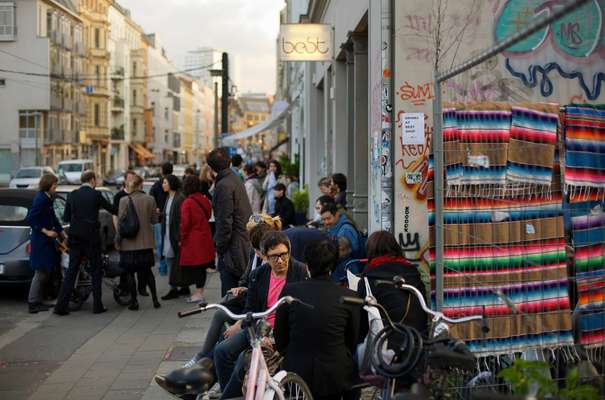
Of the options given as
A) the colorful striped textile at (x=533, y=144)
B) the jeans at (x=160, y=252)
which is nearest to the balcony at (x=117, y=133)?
the jeans at (x=160, y=252)

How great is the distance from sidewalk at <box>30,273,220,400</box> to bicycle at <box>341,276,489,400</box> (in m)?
3.35

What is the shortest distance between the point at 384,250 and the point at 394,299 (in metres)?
0.48

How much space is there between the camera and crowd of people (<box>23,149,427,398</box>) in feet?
17.4

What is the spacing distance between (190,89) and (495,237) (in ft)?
505

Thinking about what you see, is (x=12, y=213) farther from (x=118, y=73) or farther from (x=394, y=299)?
(x=118, y=73)

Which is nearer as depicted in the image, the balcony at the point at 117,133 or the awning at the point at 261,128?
the awning at the point at 261,128

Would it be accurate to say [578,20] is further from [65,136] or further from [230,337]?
[65,136]

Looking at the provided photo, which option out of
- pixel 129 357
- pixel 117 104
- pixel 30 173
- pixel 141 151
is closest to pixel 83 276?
pixel 129 357

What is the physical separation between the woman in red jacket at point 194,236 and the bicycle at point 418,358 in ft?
24.4

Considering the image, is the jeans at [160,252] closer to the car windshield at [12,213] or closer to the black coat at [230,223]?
the car windshield at [12,213]

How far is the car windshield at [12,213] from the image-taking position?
13.1 metres

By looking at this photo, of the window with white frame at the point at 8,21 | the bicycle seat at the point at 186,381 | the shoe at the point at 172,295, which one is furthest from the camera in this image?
the window with white frame at the point at 8,21

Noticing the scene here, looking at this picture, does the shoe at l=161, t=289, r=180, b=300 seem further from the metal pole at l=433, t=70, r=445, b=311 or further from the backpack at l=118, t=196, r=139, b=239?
the metal pole at l=433, t=70, r=445, b=311

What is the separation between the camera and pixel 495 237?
17.9 feet
